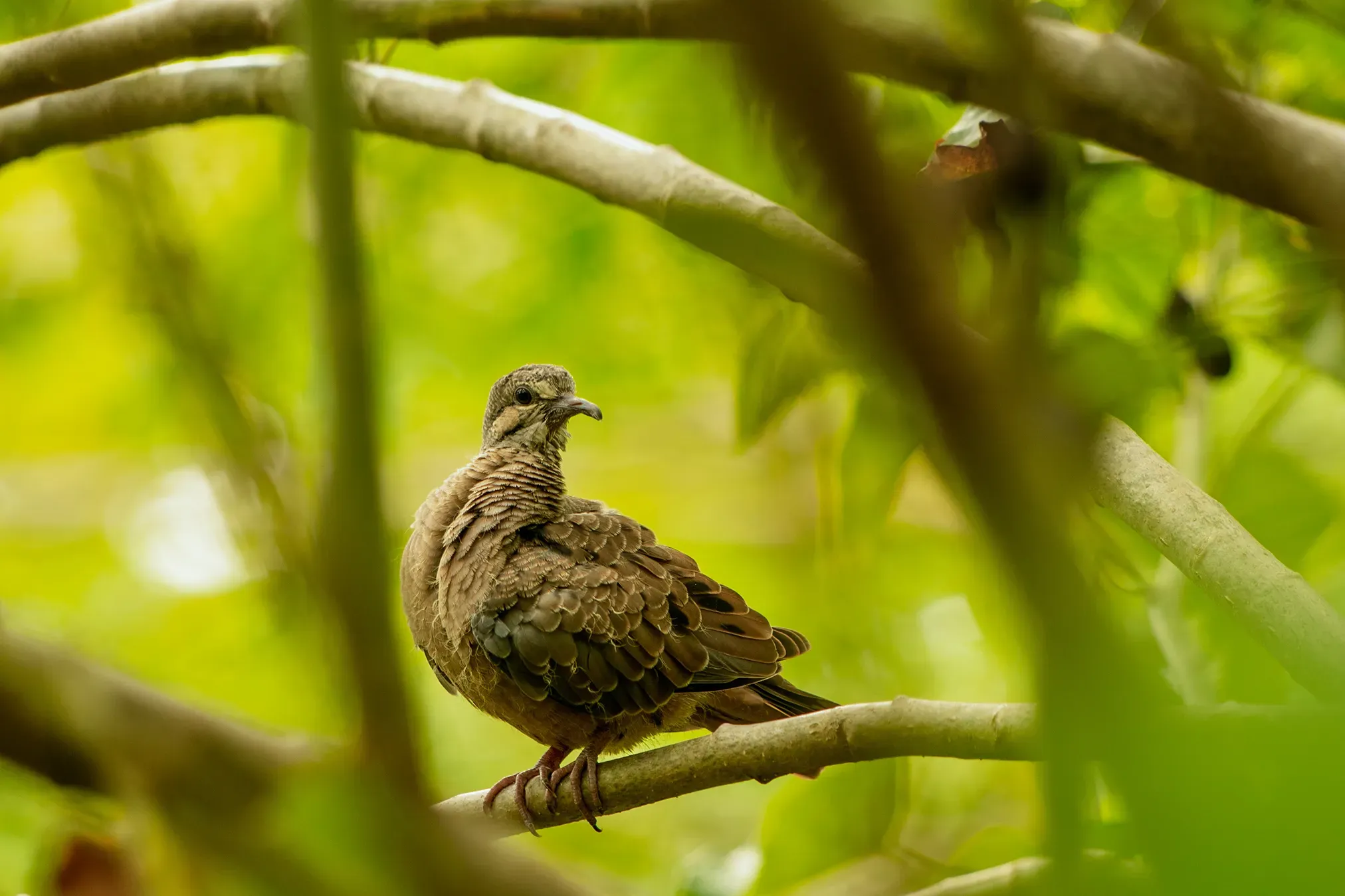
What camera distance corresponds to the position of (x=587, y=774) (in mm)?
2545

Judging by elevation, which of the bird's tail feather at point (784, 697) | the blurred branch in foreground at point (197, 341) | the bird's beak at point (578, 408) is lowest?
the bird's tail feather at point (784, 697)

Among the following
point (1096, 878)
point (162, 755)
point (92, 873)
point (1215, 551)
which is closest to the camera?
point (1096, 878)

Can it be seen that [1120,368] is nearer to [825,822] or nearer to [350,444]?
[825,822]

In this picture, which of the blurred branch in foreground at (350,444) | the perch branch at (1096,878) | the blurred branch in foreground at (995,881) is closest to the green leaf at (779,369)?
the blurred branch in foreground at (995,881)

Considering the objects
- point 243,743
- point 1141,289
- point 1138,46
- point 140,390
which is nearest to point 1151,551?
point 1141,289

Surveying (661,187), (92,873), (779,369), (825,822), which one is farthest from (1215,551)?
(92,873)

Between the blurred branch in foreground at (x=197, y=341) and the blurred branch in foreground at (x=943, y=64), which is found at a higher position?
the blurred branch in foreground at (x=943, y=64)

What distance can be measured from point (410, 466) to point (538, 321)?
3.85 ft

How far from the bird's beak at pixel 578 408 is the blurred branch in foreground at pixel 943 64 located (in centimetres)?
86

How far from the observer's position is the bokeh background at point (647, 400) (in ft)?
6.78

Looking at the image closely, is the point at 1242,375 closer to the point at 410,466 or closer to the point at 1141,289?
the point at 1141,289

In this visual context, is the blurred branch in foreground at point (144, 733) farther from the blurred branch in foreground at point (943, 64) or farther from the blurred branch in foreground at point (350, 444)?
the blurred branch in foreground at point (943, 64)

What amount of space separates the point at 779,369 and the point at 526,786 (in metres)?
1.09

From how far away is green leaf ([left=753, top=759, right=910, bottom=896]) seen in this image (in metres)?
2.44
